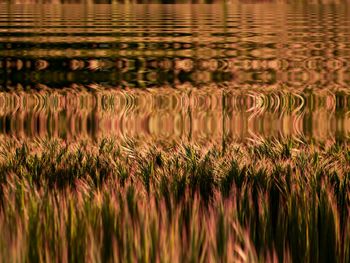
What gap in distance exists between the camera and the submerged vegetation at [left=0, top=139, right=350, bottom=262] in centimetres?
180

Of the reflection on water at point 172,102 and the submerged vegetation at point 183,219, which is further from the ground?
the submerged vegetation at point 183,219

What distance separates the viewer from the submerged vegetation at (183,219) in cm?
180

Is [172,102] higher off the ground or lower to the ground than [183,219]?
lower

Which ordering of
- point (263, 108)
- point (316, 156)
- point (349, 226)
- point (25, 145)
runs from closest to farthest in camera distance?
point (349, 226)
point (316, 156)
point (25, 145)
point (263, 108)

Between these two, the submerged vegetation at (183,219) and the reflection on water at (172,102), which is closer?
the submerged vegetation at (183,219)

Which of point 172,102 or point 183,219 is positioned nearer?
point 183,219

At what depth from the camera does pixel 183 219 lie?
198 centimetres

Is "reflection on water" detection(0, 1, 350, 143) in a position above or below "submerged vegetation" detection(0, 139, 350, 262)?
below

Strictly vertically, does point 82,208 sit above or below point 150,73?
above

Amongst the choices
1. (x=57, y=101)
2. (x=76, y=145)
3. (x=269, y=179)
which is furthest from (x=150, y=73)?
(x=269, y=179)

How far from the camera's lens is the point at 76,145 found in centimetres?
339

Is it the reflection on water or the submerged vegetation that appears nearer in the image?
the submerged vegetation

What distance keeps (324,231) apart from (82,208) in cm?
55

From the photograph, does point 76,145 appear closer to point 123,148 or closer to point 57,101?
point 123,148
